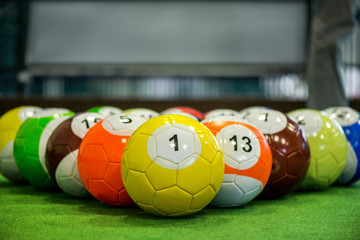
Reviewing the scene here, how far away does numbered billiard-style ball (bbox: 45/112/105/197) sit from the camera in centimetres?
241

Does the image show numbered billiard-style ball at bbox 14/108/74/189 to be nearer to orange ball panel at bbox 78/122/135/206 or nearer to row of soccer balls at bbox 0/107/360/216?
row of soccer balls at bbox 0/107/360/216

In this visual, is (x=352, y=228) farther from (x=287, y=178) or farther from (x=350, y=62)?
(x=350, y=62)

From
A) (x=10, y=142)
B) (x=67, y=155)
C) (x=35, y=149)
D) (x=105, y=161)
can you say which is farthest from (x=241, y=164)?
(x=10, y=142)

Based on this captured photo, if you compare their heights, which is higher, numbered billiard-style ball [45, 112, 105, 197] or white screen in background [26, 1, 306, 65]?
white screen in background [26, 1, 306, 65]

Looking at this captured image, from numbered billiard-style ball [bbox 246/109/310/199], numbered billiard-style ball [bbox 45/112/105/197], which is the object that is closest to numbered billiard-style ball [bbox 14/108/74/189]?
numbered billiard-style ball [bbox 45/112/105/197]

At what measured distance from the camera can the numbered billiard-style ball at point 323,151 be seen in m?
2.75

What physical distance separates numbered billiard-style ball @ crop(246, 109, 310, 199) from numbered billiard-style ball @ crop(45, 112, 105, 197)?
1.17m

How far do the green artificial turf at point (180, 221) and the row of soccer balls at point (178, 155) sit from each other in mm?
92

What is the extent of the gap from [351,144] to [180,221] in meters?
1.79

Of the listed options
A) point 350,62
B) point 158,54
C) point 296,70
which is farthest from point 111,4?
point 350,62

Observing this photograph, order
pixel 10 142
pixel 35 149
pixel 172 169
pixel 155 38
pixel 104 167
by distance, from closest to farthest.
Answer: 1. pixel 172 169
2. pixel 104 167
3. pixel 35 149
4. pixel 10 142
5. pixel 155 38

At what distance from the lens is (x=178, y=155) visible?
1854mm

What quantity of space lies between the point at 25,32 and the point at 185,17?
3.78 metres

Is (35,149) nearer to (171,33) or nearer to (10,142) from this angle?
(10,142)
